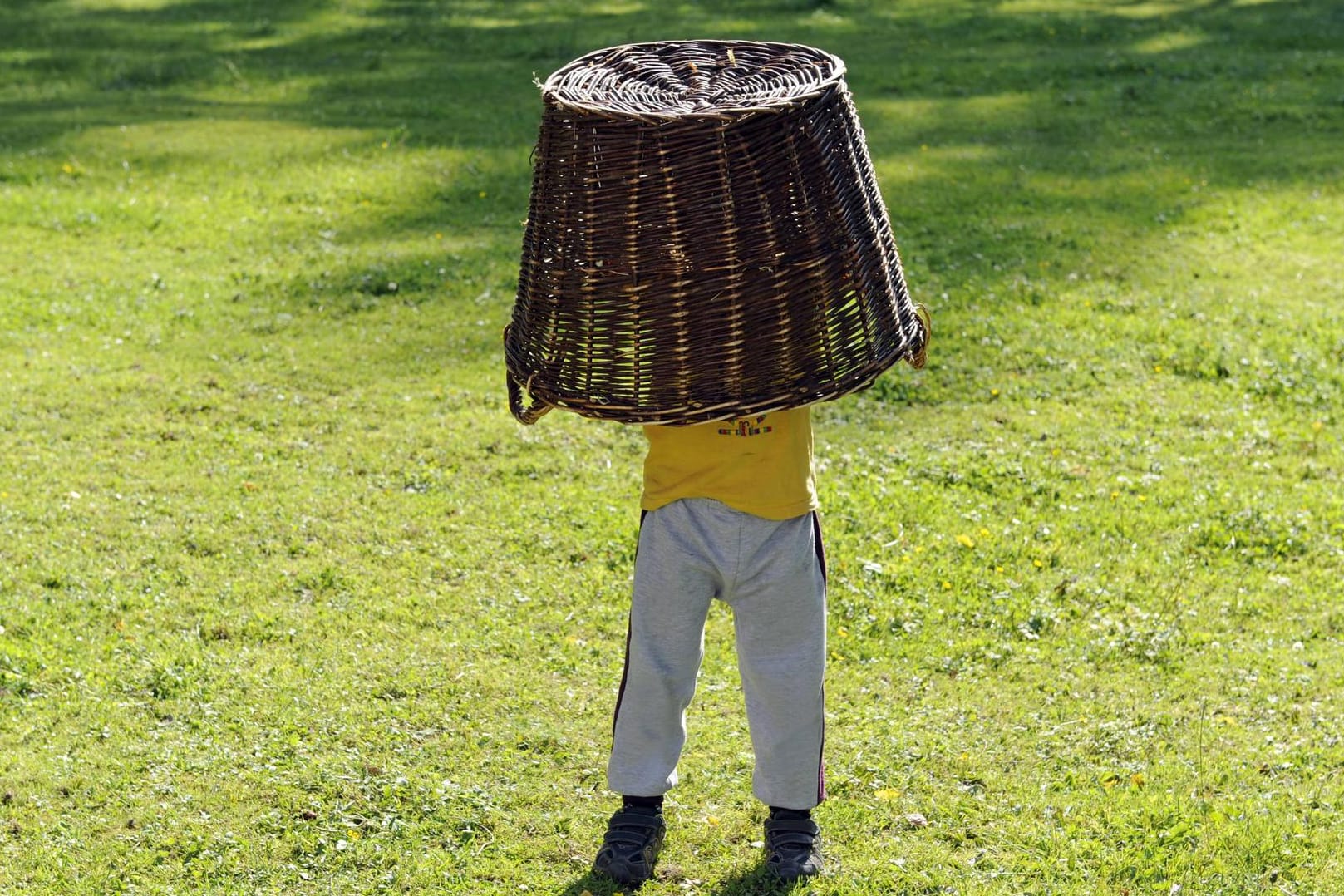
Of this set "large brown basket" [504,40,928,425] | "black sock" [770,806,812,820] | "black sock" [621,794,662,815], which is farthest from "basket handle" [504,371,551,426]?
"black sock" [770,806,812,820]

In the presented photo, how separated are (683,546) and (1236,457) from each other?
4.29m

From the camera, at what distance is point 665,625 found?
4047 mm

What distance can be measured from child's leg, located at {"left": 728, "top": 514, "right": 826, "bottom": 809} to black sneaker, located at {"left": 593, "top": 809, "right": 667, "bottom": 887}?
394mm

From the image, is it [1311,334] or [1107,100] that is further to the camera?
[1107,100]

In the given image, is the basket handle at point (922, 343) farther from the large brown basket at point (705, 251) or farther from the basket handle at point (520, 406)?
the basket handle at point (520, 406)

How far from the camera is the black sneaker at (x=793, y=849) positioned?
14.1 feet

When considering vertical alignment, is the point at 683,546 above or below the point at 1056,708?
above

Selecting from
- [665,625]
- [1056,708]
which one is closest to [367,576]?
[665,625]

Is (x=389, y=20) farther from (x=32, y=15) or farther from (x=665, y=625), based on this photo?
(x=665, y=625)

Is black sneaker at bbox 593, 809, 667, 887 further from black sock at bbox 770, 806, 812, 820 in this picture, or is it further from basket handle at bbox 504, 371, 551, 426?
basket handle at bbox 504, 371, 551, 426

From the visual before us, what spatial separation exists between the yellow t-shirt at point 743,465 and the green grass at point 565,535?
1229 mm

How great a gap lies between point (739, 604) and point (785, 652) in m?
0.18

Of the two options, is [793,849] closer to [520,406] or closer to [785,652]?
[785,652]

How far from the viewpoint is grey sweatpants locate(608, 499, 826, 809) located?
3955 millimetres
